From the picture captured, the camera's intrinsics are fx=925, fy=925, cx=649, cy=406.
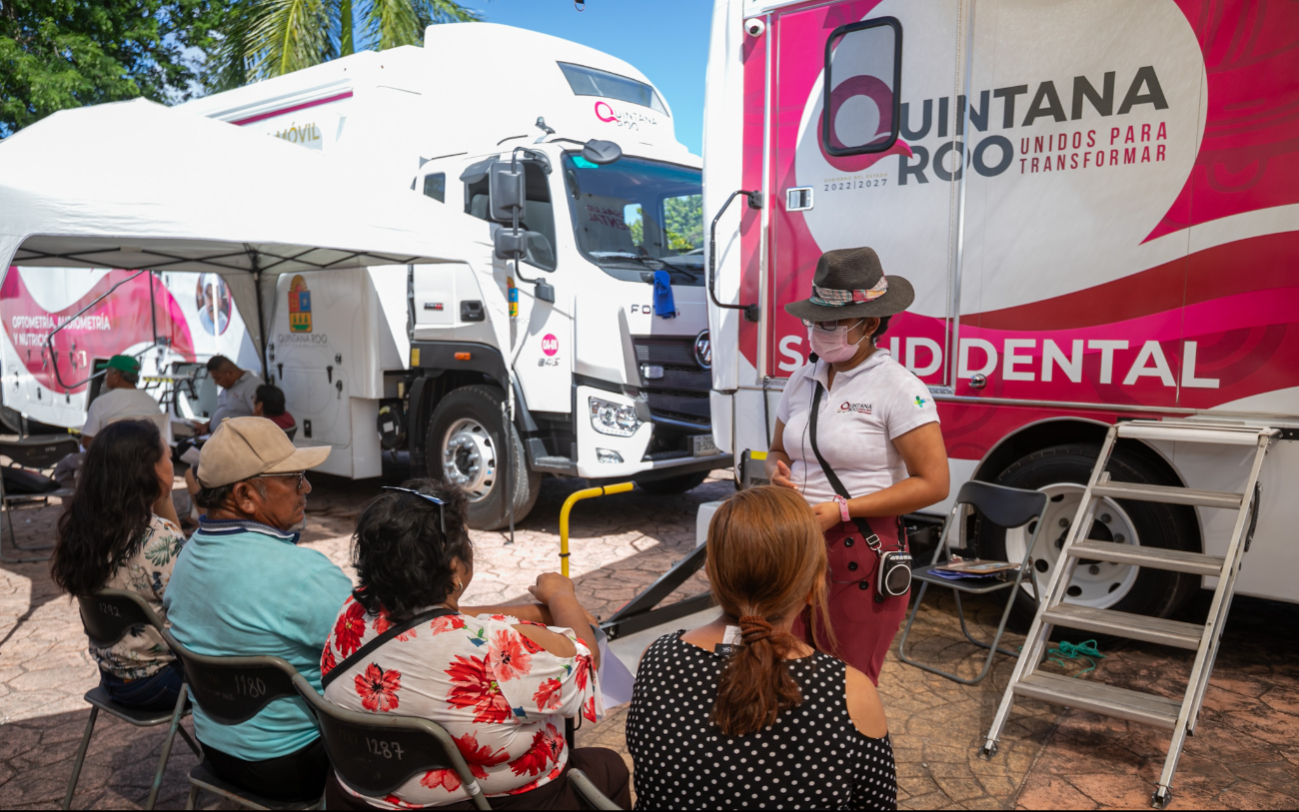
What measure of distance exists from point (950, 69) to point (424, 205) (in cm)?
338

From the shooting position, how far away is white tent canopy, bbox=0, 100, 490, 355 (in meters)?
4.73

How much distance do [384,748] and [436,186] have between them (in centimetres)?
589

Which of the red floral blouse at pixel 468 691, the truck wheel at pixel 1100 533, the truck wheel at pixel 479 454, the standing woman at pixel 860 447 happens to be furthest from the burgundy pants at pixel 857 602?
the truck wheel at pixel 479 454

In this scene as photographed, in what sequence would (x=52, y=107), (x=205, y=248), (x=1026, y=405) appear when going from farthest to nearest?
(x=52, y=107) → (x=205, y=248) → (x=1026, y=405)

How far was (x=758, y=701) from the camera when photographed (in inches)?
62.9

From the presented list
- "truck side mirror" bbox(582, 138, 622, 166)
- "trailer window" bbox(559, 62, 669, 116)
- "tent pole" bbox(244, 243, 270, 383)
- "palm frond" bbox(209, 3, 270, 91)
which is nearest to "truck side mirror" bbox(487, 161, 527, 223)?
"truck side mirror" bbox(582, 138, 622, 166)

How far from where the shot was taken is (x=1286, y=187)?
349cm

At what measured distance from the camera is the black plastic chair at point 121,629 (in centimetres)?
258

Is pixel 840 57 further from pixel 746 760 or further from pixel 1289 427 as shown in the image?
pixel 746 760

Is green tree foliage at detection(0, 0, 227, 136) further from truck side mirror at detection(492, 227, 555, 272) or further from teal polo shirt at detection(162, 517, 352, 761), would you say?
teal polo shirt at detection(162, 517, 352, 761)

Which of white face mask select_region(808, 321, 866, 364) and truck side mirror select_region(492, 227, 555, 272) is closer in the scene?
white face mask select_region(808, 321, 866, 364)

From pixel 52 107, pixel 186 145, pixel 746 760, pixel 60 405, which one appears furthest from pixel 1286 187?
pixel 52 107

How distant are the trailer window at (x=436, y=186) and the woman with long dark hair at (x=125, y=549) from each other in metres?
4.30

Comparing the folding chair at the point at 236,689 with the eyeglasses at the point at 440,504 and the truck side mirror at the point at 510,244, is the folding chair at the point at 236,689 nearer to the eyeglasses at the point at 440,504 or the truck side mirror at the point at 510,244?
the eyeglasses at the point at 440,504
